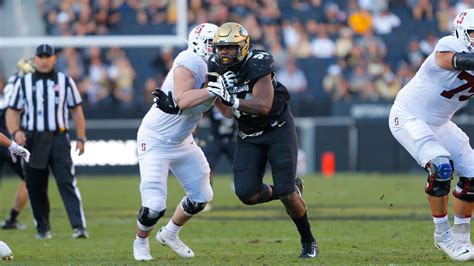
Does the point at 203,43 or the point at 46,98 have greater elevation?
the point at 203,43

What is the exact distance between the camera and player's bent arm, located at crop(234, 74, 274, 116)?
827 centimetres

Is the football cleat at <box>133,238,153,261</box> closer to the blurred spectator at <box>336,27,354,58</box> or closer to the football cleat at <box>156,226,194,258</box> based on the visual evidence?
the football cleat at <box>156,226,194,258</box>

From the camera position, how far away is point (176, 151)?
8.90m

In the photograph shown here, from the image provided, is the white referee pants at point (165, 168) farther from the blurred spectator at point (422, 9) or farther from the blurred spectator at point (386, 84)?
the blurred spectator at point (422, 9)

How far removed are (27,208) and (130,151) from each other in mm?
5324

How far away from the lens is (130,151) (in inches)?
786

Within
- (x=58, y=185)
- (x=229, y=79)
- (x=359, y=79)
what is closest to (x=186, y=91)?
(x=229, y=79)

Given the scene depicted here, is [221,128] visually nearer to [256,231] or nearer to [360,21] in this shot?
[256,231]

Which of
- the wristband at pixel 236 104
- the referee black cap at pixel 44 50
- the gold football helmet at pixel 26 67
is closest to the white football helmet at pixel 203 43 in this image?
the wristband at pixel 236 104

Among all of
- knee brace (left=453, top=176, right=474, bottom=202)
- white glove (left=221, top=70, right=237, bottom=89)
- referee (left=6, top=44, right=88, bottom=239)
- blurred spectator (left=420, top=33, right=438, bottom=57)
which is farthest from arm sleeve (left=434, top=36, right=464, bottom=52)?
blurred spectator (left=420, top=33, right=438, bottom=57)

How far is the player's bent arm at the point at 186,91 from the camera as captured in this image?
8.29 metres

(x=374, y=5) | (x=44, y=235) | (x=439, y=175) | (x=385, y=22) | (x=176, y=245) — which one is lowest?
(x=385, y=22)

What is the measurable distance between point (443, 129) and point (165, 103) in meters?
2.13

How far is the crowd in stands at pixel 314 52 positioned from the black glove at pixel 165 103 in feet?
35.6
